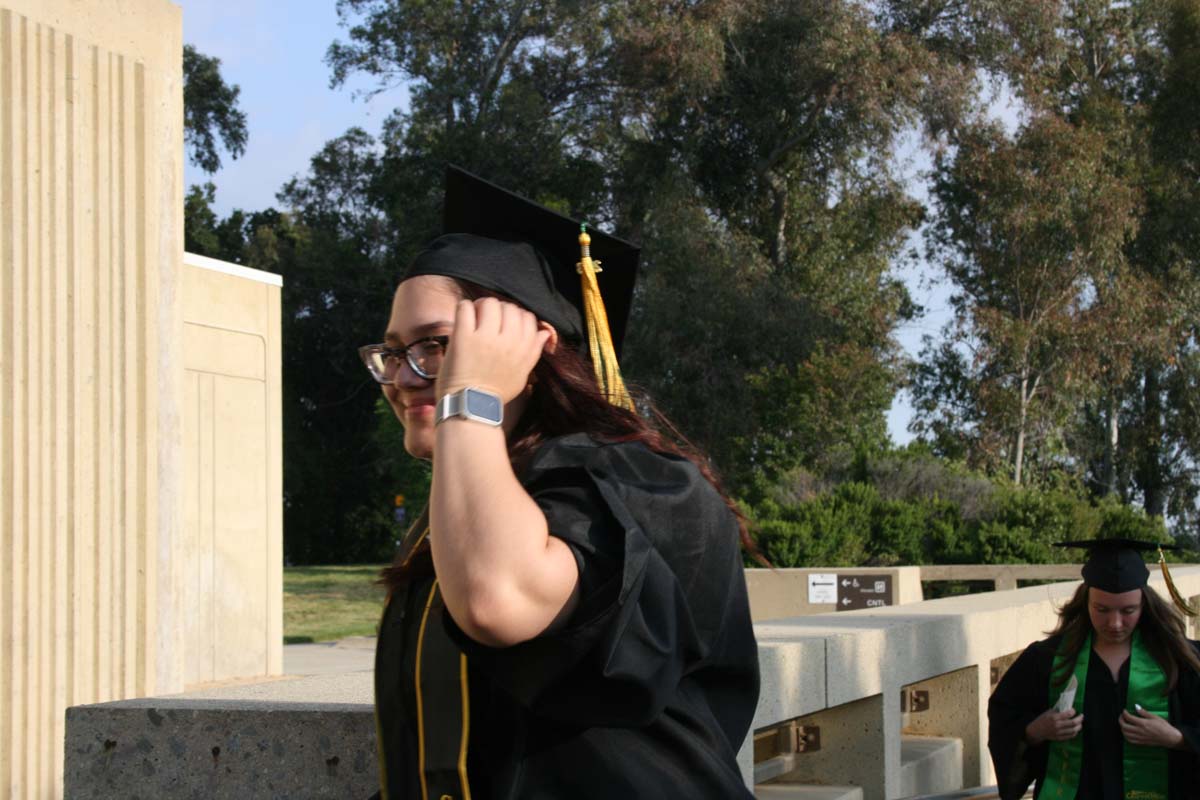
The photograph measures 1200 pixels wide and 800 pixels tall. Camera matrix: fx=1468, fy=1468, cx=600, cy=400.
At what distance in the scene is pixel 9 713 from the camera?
7.50 m

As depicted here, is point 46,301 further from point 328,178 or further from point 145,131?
point 328,178

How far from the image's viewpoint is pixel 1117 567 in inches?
224

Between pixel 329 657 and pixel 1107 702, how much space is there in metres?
15.0

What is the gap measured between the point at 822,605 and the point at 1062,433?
20.0 m

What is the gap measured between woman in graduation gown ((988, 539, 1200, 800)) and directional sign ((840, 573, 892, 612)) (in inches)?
333

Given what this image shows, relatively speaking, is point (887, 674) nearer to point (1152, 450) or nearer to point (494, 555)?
point (494, 555)

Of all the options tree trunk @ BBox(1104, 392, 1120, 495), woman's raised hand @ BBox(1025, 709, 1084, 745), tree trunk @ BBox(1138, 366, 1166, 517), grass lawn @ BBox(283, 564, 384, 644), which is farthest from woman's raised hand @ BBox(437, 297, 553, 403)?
tree trunk @ BBox(1138, 366, 1166, 517)

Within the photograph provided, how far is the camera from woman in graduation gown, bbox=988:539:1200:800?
5.46m

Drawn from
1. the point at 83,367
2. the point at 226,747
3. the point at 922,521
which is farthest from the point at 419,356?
the point at 922,521

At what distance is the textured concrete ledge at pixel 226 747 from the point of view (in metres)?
2.71

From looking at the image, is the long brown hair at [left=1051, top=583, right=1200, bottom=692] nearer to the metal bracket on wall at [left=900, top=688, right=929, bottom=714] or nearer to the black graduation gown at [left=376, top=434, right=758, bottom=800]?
the metal bracket on wall at [left=900, top=688, right=929, bottom=714]

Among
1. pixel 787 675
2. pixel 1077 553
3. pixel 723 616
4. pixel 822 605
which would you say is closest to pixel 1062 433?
pixel 1077 553

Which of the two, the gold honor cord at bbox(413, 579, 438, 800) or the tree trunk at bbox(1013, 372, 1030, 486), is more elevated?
the tree trunk at bbox(1013, 372, 1030, 486)

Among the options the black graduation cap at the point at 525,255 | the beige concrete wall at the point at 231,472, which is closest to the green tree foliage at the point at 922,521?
the beige concrete wall at the point at 231,472
